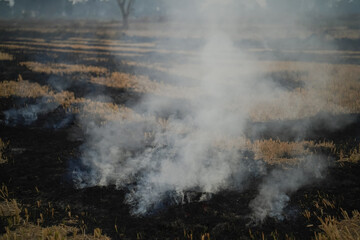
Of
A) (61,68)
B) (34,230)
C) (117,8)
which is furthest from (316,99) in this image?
(117,8)

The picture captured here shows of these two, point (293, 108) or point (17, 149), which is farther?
point (293, 108)

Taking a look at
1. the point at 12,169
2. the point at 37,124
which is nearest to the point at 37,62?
the point at 37,124

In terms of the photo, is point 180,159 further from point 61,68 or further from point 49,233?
A: point 61,68

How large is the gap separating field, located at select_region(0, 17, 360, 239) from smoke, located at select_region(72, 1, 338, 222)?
3cm

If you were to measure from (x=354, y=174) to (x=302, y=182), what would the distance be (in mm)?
885

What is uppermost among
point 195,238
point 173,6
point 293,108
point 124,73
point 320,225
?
point 173,6

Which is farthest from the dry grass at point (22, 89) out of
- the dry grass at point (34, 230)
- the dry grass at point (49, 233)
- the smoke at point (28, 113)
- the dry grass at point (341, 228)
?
the dry grass at point (341, 228)

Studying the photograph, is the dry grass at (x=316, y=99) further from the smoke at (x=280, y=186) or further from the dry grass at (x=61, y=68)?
the dry grass at (x=61, y=68)

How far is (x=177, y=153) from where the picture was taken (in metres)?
4.45

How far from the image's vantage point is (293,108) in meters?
6.18

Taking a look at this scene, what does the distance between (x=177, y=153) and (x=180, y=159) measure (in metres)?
0.23

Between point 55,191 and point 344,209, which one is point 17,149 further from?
point 344,209

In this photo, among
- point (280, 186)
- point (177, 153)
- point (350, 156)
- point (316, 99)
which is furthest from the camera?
point (316, 99)

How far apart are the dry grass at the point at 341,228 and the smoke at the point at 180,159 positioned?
1.74ft
